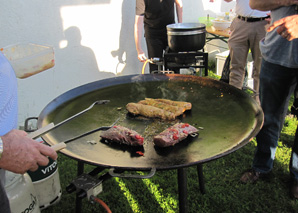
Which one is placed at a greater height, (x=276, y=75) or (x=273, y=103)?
(x=276, y=75)

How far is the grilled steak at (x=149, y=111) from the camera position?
7.99 feet

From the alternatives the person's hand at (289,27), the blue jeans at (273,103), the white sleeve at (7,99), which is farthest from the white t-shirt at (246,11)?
the white sleeve at (7,99)

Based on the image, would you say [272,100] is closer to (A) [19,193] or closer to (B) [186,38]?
(B) [186,38]

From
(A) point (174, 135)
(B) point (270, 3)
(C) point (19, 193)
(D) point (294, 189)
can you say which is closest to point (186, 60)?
Result: (B) point (270, 3)

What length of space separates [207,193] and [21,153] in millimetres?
2498

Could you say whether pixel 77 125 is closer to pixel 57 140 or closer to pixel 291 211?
pixel 57 140

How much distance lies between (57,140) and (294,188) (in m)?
2.78

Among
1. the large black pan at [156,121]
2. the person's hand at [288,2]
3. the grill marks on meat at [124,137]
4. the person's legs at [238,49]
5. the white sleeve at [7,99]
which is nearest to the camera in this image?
the white sleeve at [7,99]

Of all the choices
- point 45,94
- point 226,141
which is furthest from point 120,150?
point 45,94

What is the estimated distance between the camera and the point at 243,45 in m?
4.86

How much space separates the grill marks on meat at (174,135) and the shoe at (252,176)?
1.74 metres

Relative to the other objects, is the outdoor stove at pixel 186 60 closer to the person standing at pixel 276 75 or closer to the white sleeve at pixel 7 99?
the person standing at pixel 276 75

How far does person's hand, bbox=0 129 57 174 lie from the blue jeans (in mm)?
2357

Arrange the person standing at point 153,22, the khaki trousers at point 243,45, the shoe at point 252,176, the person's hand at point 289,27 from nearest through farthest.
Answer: the person's hand at point 289,27 → the shoe at point 252,176 → the khaki trousers at point 243,45 → the person standing at point 153,22
